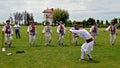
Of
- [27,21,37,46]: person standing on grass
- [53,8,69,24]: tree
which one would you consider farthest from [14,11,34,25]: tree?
[27,21,37,46]: person standing on grass

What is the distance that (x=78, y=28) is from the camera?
66.1ft

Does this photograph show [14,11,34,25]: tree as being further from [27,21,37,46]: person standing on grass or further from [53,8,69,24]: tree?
[27,21,37,46]: person standing on grass

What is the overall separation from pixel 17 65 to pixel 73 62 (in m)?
3.09

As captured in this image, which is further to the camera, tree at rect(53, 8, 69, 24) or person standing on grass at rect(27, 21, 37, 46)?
tree at rect(53, 8, 69, 24)

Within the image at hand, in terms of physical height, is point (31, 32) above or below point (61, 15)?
above

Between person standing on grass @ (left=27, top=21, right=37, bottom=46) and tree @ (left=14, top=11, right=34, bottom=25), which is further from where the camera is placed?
tree @ (left=14, top=11, right=34, bottom=25)

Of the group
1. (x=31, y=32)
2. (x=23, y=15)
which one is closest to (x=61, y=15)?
(x=23, y=15)

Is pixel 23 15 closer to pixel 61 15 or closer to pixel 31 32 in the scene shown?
pixel 61 15

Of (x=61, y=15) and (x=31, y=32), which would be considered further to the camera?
(x=61, y=15)

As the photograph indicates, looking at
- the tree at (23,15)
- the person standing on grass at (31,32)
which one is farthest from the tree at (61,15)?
the person standing on grass at (31,32)

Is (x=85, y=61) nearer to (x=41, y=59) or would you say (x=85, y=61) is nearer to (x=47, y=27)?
(x=41, y=59)

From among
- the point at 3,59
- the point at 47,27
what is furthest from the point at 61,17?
the point at 3,59

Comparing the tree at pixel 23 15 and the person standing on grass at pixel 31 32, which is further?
the tree at pixel 23 15

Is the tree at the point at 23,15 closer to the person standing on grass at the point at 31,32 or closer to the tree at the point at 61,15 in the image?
the tree at the point at 61,15
